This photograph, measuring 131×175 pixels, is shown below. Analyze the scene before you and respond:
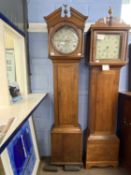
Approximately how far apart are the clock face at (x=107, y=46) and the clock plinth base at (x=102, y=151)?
954 millimetres

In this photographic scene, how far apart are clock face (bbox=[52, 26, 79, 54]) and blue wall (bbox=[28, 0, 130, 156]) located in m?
0.30

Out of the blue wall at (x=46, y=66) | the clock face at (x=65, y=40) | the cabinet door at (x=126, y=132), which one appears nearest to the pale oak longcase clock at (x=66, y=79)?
the clock face at (x=65, y=40)

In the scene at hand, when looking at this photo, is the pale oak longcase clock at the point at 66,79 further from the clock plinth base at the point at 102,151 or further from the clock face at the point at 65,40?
the clock plinth base at the point at 102,151

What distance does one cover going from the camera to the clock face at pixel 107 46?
65.9 inches

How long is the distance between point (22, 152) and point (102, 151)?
3.13 ft

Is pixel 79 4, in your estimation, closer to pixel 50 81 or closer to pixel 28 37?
pixel 28 37

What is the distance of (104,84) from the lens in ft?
5.83

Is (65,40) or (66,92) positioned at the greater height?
(65,40)

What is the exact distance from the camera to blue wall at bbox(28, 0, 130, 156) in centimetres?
188

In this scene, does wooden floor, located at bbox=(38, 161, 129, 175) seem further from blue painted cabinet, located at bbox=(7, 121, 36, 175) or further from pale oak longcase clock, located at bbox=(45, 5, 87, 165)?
blue painted cabinet, located at bbox=(7, 121, 36, 175)

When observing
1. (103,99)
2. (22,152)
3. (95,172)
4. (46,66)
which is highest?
(46,66)

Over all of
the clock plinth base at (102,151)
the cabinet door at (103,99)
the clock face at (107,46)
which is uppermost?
the clock face at (107,46)

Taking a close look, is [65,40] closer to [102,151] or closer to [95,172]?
[102,151]

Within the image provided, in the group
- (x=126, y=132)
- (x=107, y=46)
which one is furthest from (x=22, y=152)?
(x=107, y=46)
